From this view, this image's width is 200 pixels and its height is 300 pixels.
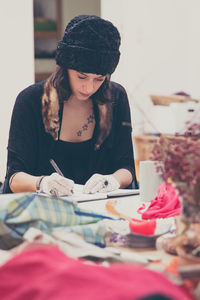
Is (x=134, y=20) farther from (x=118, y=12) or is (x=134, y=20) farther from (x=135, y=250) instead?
(x=135, y=250)

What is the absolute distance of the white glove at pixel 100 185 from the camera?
1.96 meters

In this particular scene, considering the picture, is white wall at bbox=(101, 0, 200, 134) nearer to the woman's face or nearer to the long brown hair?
the long brown hair

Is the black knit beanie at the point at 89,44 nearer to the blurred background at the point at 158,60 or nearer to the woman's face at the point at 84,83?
the woman's face at the point at 84,83

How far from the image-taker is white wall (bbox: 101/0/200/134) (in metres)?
5.87

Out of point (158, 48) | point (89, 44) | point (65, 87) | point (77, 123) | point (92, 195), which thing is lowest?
point (158, 48)

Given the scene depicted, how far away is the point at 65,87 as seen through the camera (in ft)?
7.30

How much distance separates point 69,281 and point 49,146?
145 cm

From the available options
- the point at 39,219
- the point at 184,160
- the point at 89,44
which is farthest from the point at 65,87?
the point at 184,160

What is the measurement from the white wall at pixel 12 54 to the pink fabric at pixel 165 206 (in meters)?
2.99

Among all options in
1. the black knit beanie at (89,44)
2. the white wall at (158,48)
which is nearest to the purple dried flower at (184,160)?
the black knit beanie at (89,44)

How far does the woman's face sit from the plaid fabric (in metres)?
0.83

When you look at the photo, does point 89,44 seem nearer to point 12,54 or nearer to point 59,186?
point 59,186

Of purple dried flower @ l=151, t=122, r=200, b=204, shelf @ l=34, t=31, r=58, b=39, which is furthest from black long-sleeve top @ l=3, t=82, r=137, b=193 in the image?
shelf @ l=34, t=31, r=58, b=39

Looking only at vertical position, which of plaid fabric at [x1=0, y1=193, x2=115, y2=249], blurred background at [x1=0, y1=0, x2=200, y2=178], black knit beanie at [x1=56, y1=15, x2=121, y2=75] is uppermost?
black knit beanie at [x1=56, y1=15, x2=121, y2=75]
